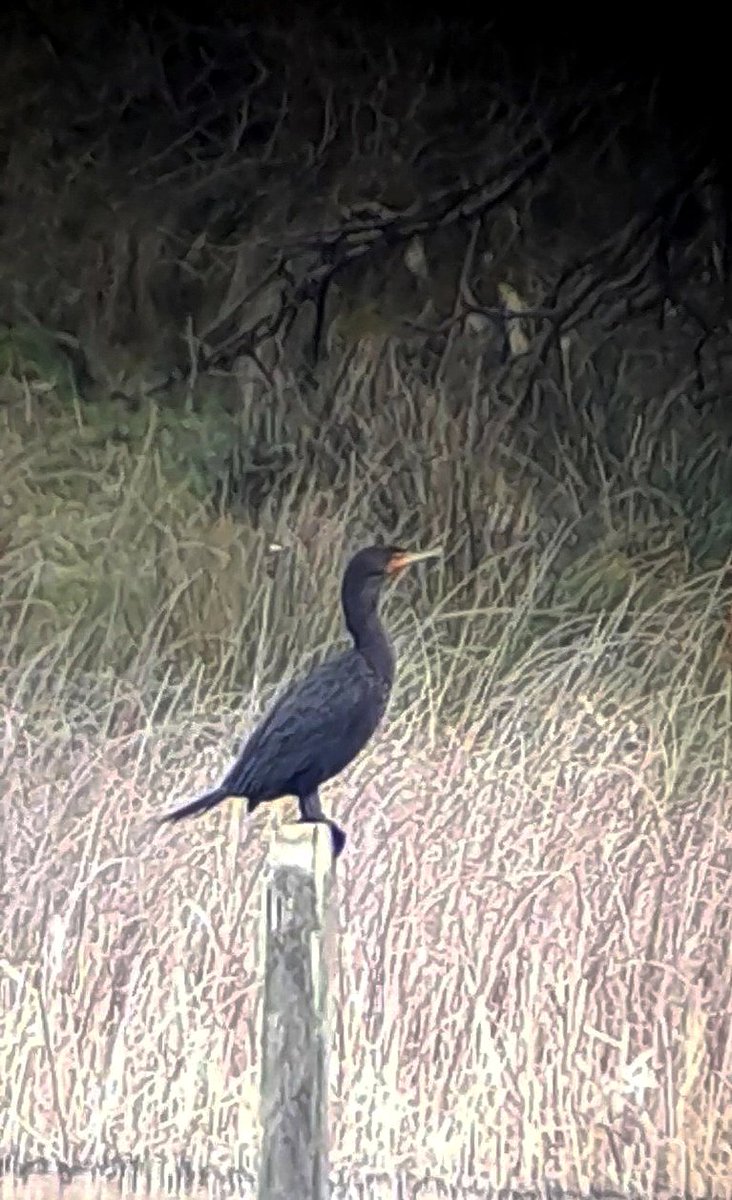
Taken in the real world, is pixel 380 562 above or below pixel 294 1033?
above

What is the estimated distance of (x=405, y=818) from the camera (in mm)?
1703

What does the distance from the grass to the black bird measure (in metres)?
0.02

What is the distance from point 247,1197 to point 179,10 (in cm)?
141

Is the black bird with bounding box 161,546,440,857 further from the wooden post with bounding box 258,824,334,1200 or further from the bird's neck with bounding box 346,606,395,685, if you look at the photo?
the wooden post with bounding box 258,824,334,1200

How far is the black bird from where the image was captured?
1.69 metres

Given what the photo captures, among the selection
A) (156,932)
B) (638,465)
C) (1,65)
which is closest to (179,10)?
(1,65)

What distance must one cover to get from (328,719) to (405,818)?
15 cm

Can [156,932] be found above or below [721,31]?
below

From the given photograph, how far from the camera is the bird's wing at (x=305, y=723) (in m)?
1.69

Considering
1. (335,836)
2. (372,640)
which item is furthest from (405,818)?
(372,640)

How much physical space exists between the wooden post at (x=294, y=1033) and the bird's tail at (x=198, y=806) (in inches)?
13.7

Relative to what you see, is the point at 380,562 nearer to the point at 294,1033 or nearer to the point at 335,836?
the point at 335,836

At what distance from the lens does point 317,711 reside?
1.69 m

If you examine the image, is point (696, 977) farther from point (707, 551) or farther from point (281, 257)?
point (281, 257)
